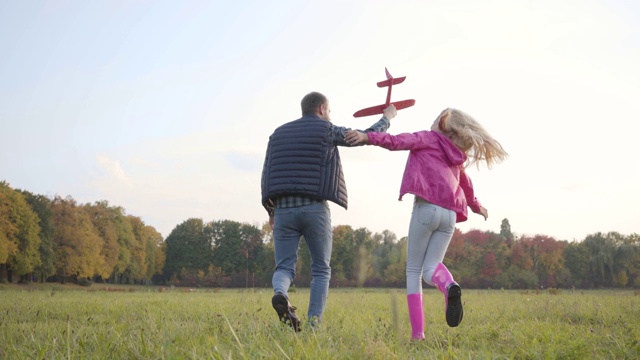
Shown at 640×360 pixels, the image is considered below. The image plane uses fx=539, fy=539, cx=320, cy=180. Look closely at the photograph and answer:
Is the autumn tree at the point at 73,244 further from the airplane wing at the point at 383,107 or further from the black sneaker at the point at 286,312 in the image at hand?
the black sneaker at the point at 286,312

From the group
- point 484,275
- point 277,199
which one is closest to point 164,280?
point 484,275

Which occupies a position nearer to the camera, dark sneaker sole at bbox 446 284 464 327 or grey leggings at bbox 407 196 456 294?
dark sneaker sole at bbox 446 284 464 327

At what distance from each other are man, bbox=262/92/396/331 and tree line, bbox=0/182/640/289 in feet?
108

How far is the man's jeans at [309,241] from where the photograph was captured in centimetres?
524

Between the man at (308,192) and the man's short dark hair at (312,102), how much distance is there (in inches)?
7.3

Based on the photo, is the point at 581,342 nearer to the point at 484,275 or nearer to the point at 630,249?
the point at 484,275

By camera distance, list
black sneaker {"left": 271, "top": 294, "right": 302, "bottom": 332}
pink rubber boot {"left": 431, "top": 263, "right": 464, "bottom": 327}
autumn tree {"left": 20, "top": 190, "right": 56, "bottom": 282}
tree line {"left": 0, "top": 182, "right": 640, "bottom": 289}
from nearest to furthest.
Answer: pink rubber boot {"left": 431, "top": 263, "right": 464, "bottom": 327}
black sneaker {"left": 271, "top": 294, "right": 302, "bottom": 332}
tree line {"left": 0, "top": 182, "right": 640, "bottom": 289}
autumn tree {"left": 20, "top": 190, "right": 56, "bottom": 282}

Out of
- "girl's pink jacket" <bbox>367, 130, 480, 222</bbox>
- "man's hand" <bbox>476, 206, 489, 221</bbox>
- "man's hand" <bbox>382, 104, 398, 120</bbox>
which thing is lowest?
"man's hand" <bbox>476, 206, 489, 221</bbox>

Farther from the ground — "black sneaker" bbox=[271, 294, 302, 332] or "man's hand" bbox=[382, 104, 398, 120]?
"man's hand" bbox=[382, 104, 398, 120]

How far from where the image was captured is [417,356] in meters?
3.67

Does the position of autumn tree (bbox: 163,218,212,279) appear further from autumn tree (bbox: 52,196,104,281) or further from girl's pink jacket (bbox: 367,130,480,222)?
girl's pink jacket (bbox: 367,130,480,222)

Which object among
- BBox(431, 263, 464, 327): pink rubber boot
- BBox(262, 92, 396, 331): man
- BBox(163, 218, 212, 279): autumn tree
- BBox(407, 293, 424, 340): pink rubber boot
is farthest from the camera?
BBox(163, 218, 212, 279): autumn tree

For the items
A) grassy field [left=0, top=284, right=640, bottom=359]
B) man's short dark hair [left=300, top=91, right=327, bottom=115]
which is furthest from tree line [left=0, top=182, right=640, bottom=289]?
man's short dark hair [left=300, top=91, right=327, bottom=115]

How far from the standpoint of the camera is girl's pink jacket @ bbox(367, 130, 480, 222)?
5.09 meters
